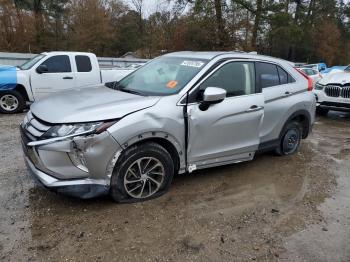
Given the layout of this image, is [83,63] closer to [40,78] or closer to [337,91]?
[40,78]

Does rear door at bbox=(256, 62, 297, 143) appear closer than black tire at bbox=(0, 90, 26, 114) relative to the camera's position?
Yes

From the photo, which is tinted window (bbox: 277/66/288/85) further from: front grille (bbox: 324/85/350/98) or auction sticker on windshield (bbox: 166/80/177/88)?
front grille (bbox: 324/85/350/98)

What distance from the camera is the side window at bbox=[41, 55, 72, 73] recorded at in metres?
9.42

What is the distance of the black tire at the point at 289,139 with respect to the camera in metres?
5.61

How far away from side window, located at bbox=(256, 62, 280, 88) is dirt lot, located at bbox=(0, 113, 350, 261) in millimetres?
1321

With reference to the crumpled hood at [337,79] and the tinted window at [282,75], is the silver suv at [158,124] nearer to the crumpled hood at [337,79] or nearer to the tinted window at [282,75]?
the tinted window at [282,75]

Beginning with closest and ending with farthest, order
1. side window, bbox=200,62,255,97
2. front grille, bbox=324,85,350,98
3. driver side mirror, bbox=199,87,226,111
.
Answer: driver side mirror, bbox=199,87,226,111, side window, bbox=200,62,255,97, front grille, bbox=324,85,350,98

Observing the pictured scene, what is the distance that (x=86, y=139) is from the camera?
3377 millimetres

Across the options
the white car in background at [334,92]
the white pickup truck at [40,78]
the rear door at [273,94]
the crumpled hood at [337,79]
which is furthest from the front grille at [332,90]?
the white pickup truck at [40,78]

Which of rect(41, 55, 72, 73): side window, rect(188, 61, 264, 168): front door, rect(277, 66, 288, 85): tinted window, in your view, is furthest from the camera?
rect(41, 55, 72, 73): side window

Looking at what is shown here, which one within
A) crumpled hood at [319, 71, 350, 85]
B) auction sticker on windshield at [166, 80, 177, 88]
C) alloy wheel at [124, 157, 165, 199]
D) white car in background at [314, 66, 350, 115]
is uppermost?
auction sticker on windshield at [166, 80, 177, 88]

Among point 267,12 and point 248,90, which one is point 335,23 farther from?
point 248,90

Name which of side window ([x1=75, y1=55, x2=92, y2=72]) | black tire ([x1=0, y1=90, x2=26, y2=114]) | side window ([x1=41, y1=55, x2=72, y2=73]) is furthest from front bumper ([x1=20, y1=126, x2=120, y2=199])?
side window ([x1=75, y1=55, x2=92, y2=72])

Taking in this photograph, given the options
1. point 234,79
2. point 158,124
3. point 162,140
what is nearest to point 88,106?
point 158,124
